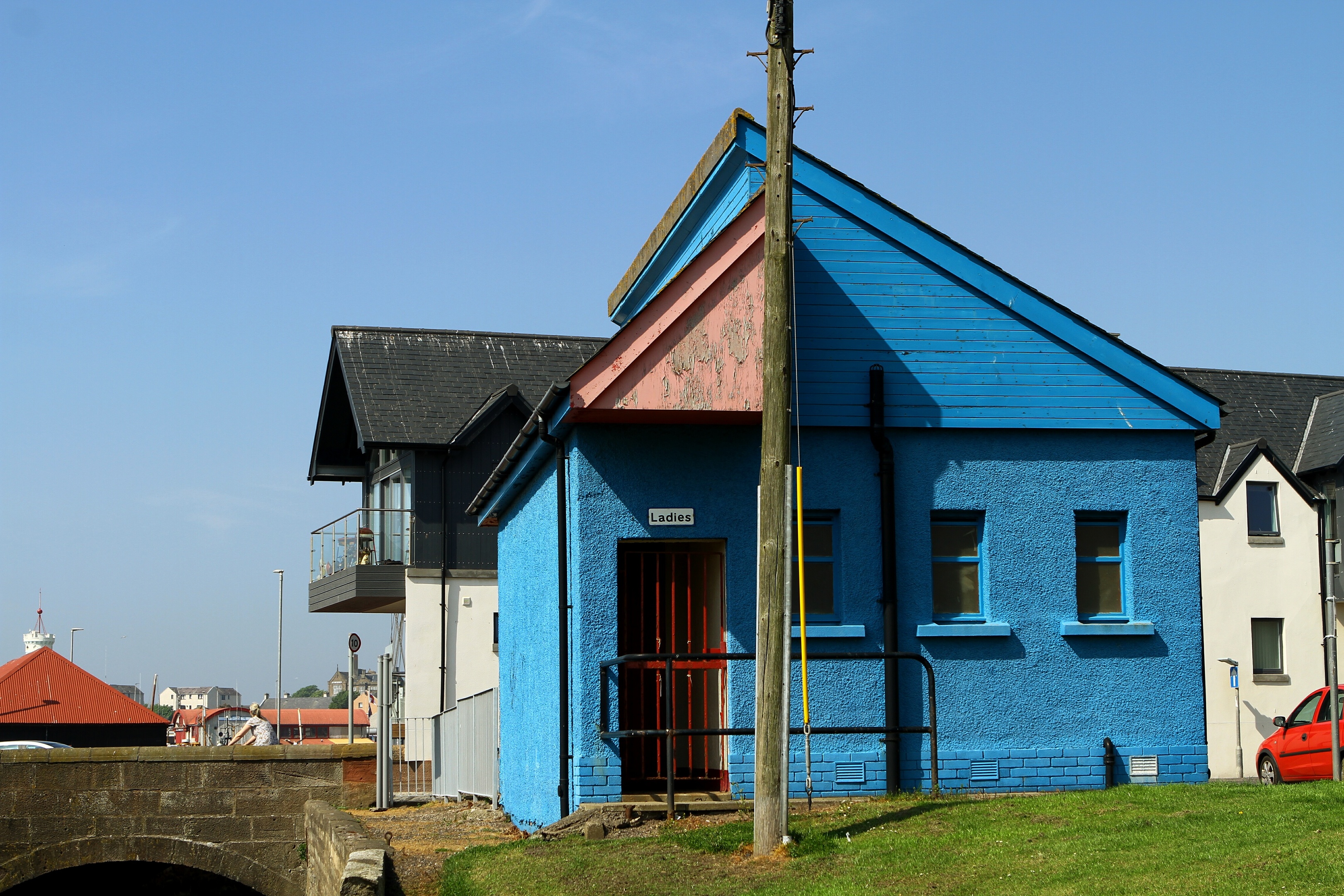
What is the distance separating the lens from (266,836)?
18453 millimetres

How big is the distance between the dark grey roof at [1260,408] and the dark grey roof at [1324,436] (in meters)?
0.16

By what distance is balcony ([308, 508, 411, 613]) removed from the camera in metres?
31.5

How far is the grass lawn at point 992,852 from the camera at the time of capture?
8383 millimetres

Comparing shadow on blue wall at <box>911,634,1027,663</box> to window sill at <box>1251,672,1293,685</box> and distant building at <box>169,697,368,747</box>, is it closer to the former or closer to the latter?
window sill at <box>1251,672,1293,685</box>

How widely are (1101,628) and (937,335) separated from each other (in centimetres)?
318

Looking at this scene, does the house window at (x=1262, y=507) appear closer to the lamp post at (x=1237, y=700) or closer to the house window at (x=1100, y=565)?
the lamp post at (x=1237, y=700)

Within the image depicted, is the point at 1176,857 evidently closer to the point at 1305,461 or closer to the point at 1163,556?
the point at 1163,556

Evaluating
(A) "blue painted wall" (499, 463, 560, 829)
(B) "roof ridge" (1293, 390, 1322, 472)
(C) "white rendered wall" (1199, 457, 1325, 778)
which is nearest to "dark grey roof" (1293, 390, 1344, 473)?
(B) "roof ridge" (1293, 390, 1322, 472)

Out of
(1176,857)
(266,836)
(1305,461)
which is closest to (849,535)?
(1176,857)

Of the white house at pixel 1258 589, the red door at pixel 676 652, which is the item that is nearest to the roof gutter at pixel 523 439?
the red door at pixel 676 652

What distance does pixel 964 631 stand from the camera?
1341 centimetres

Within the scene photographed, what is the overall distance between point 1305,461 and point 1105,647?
24184 mm

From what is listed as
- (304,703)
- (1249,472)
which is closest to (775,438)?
(1249,472)

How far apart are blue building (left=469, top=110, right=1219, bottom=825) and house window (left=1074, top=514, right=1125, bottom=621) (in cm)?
2
